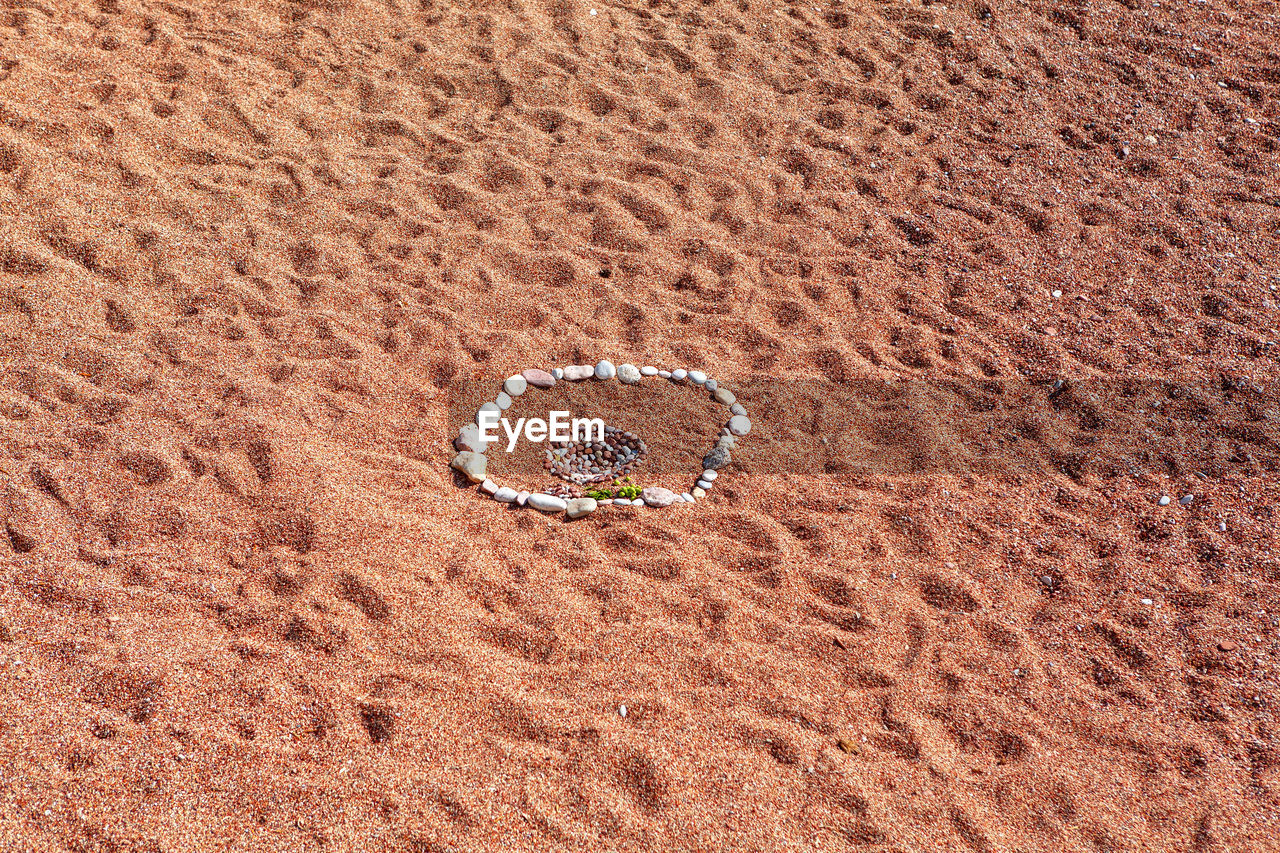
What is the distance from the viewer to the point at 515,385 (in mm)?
4055

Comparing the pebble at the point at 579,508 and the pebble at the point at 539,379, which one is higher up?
the pebble at the point at 539,379

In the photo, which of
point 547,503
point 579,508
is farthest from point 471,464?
point 579,508

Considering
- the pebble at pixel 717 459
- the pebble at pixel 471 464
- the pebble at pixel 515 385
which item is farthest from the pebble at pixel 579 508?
the pebble at pixel 515 385

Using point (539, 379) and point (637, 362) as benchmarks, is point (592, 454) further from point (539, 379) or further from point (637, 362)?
point (637, 362)

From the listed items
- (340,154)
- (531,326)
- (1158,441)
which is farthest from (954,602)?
(340,154)

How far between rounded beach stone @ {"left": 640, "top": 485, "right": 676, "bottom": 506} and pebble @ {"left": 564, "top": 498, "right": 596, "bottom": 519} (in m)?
0.21

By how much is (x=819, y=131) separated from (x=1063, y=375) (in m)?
2.17

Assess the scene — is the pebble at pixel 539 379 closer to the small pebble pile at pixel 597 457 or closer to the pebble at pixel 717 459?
the small pebble pile at pixel 597 457

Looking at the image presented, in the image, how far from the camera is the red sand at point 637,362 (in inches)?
109

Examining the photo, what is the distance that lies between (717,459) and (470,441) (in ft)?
3.27

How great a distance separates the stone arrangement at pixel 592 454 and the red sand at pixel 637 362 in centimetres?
10

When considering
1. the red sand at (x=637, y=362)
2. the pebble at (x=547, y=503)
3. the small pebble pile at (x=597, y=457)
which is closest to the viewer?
the red sand at (x=637, y=362)

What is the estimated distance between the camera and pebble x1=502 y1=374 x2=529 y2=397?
4.04 m

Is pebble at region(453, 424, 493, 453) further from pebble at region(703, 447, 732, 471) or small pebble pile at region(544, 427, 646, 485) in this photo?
pebble at region(703, 447, 732, 471)
